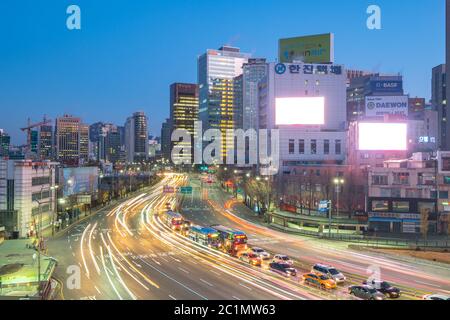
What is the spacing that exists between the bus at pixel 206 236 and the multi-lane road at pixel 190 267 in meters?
1.13

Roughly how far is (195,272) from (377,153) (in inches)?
1748

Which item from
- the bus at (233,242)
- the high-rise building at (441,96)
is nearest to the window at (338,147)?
the bus at (233,242)

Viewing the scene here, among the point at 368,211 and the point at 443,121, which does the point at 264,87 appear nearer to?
the point at 368,211

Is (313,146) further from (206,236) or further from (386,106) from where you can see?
(206,236)

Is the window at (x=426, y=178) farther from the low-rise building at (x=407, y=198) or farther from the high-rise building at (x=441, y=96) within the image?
the high-rise building at (x=441, y=96)

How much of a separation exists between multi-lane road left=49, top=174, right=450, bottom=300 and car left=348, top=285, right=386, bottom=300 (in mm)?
617

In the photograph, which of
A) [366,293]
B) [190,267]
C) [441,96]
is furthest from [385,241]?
[441,96]

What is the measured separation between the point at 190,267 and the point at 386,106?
52069 mm

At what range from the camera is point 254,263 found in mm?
29359

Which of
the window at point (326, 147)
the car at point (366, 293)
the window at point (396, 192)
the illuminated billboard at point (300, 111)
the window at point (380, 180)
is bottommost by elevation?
the car at point (366, 293)

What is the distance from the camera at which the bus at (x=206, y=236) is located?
1474 inches

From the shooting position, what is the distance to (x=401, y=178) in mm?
44781

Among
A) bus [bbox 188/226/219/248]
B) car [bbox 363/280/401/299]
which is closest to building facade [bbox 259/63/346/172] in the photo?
bus [bbox 188/226/219/248]
